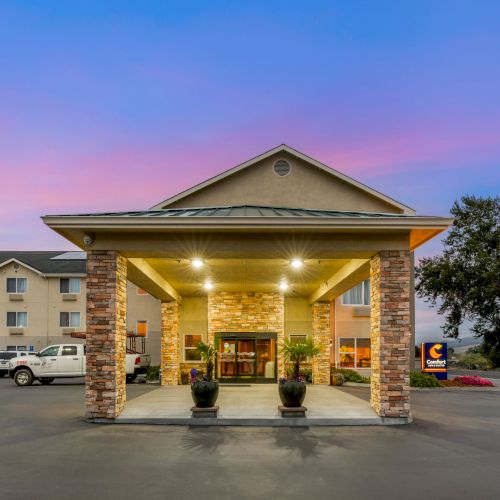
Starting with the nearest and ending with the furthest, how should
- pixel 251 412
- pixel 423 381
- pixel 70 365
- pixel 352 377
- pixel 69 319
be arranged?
pixel 251 412 → pixel 423 381 → pixel 70 365 → pixel 352 377 → pixel 69 319

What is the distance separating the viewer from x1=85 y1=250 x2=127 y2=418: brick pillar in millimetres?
12500

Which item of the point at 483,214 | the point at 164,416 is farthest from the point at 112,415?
the point at 483,214

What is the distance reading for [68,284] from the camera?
123 ft

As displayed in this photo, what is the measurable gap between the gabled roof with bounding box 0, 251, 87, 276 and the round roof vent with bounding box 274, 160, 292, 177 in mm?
18713

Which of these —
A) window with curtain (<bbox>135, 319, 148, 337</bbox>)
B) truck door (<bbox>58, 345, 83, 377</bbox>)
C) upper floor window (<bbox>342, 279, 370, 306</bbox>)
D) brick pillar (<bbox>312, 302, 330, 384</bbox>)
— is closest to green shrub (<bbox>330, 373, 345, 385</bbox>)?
brick pillar (<bbox>312, 302, 330, 384</bbox>)

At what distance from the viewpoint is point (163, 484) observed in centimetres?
774

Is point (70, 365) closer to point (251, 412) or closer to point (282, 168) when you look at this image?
point (282, 168)

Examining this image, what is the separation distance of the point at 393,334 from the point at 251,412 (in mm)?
3900

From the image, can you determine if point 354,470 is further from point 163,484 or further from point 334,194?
point 334,194

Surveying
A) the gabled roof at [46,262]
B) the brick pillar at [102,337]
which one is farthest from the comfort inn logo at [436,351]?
the gabled roof at [46,262]

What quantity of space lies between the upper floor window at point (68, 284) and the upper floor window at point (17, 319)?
2887 millimetres

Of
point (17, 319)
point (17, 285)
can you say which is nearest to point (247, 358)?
point (17, 319)

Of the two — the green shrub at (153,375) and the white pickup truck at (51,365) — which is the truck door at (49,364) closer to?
the white pickup truck at (51,365)

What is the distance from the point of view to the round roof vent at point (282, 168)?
2286 cm
